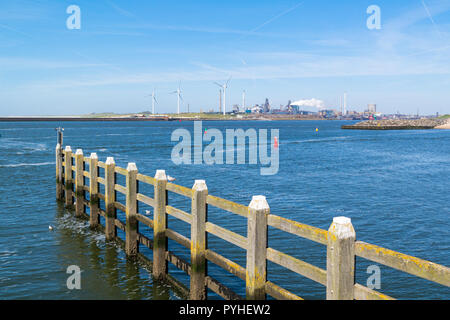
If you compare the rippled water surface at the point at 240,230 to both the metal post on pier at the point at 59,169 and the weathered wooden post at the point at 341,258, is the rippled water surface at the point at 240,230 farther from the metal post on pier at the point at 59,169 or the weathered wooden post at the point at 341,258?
the weathered wooden post at the point at 341,258

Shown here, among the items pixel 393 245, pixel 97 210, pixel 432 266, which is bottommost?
pixel 393 245

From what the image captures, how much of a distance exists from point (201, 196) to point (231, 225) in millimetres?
10420

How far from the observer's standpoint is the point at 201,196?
31.8 ft

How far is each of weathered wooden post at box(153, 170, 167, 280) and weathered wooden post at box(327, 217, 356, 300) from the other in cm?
639

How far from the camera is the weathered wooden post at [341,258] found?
5.95 m

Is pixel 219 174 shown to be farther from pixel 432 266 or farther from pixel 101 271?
pixel 432 266

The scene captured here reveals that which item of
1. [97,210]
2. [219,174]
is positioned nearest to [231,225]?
[97,210]

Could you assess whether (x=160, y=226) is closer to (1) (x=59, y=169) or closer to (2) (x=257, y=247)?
(2) (x=257, y=247)

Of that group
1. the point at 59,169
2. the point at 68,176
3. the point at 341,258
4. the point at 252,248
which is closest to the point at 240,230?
the point at 68,176

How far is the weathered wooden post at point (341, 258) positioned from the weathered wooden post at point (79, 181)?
14979mm

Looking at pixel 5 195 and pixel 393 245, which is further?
pixel 5 195

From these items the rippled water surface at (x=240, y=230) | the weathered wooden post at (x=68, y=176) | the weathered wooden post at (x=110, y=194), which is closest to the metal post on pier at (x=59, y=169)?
the rippled water surface at (x=240, y=230)
